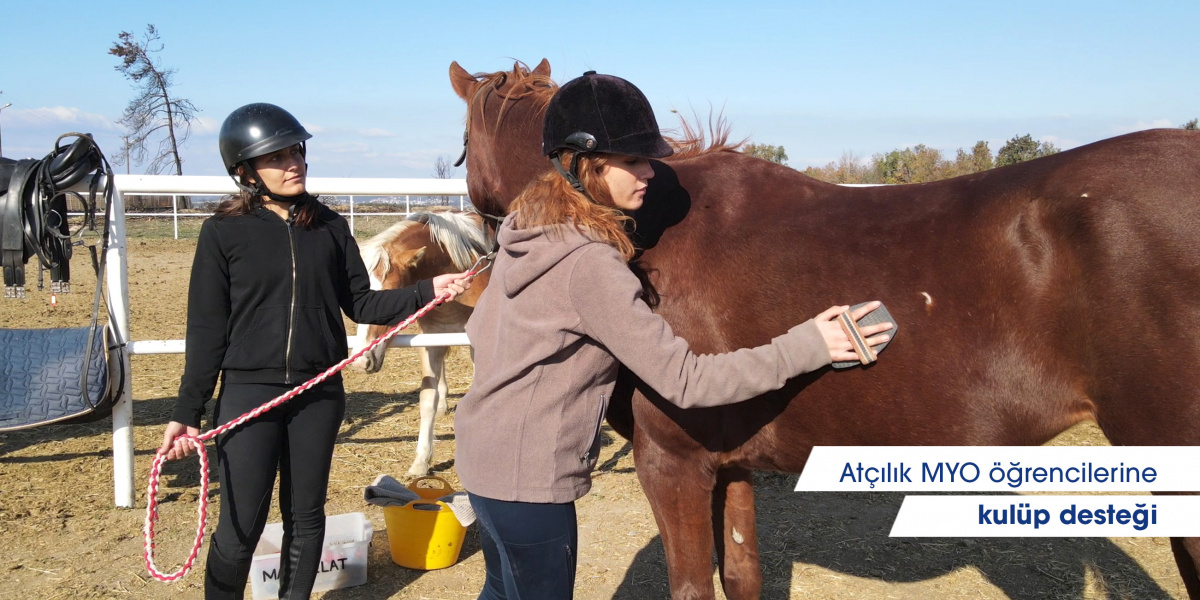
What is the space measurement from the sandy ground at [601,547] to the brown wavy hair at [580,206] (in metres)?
2.18

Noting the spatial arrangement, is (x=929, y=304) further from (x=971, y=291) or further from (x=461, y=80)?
(x=461, y=80)

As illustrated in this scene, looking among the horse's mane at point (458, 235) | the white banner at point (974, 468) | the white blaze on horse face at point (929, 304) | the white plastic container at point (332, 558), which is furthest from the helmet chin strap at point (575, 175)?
the horse's mane at point (458, 235)

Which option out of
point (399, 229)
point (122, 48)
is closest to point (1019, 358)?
point (399, 229)

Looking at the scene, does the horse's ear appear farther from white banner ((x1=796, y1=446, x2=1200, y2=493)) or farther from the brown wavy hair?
white banner ((x1=796, y1=446, x2=1200, y2=493))

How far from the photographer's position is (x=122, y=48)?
2862 cm

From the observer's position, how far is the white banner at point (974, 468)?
1.86 m

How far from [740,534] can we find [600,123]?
1.64 metres

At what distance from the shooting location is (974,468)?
77.2 inches

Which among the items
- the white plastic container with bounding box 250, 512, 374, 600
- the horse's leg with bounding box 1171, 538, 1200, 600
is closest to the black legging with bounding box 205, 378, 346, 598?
the white plastic container with bounding box 250, 512, 374, 600

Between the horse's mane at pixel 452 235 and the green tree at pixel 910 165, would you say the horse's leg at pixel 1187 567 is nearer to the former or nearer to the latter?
Result: the horse's mane at pixel 452 235

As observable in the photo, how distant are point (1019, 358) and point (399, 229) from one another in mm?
4297

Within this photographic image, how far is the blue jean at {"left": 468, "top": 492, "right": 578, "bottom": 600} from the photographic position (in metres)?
1.75

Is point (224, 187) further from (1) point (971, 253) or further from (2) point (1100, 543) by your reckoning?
(2) point (1100, 543)

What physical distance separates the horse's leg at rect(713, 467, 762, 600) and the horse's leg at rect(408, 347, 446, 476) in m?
2.66
